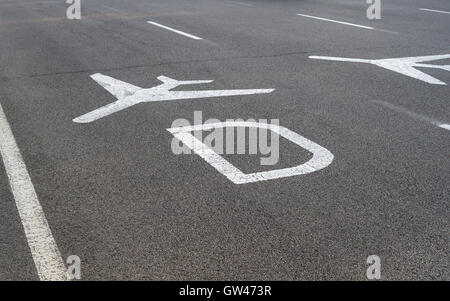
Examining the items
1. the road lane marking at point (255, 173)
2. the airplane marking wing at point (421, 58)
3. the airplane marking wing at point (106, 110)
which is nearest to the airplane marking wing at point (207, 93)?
the airplane marking wing at point (106, 110)

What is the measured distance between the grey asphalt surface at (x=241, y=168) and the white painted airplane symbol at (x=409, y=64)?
25cm

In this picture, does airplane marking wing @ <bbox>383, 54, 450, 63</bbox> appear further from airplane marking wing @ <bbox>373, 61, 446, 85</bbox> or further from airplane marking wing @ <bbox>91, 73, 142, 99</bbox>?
airplane marking wing @ <bbox>91, 73, 142, 99</bbox>

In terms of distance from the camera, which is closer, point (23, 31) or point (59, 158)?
point (59, 158)

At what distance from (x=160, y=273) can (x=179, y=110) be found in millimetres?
3593

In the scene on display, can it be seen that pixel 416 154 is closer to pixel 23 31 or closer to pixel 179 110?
pixel 179 110

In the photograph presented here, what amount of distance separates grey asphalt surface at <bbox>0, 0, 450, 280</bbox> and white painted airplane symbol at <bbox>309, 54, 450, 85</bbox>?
25cm

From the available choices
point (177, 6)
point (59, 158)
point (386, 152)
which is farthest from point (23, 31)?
point (386, 152)

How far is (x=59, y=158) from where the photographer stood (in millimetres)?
5422

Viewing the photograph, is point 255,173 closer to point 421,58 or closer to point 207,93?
point 207,93

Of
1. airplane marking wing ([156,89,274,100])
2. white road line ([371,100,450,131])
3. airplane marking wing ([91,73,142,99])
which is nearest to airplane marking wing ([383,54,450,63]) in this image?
white road line ([371,100,450,131])

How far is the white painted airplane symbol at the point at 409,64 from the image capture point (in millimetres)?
8281

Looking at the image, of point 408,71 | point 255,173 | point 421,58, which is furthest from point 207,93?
point 421,58

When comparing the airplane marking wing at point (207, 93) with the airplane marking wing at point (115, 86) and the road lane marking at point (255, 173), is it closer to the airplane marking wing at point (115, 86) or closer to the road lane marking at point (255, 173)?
the airplane marking wing at point (115, 86)

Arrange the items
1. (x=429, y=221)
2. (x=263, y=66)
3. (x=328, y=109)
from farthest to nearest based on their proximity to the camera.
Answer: (x=263, y=66), (x=328, y=109), (x=429, y=221)
